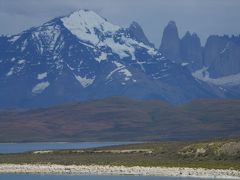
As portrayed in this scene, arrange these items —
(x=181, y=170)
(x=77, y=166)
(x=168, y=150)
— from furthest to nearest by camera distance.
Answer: (x=168, y=150) < (x=77, y=166) < (x=181, y=170)

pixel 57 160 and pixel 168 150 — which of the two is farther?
pixel 168 150

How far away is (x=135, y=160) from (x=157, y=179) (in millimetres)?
28957

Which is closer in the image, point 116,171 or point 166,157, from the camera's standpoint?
point 116,171

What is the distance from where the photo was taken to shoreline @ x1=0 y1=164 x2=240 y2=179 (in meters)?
111

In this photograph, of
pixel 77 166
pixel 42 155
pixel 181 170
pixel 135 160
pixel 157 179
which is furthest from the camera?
pixel 42 155

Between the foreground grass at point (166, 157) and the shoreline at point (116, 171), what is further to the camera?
the foreground grass at point (166, 157)

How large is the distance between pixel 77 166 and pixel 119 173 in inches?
408

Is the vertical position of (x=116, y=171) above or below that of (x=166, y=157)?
above

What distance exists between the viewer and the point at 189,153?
14012cm

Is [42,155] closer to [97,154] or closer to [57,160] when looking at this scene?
[97,154]

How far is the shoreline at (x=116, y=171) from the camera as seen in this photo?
366ft

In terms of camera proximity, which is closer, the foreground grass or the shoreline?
the shoreline

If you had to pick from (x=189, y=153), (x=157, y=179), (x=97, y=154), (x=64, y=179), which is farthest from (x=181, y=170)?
(x=97, y=154)

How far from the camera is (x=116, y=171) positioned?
119062mm
